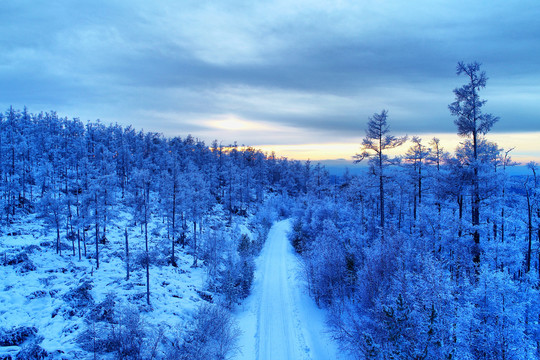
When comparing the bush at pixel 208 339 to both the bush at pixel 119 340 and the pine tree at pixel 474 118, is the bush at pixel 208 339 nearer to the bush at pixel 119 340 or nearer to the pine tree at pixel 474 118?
the bush at pixel 119 340

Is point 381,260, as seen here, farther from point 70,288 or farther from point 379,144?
point 70,288

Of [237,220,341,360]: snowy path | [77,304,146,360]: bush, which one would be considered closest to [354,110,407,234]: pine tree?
[237,220,341,360]: snowy path

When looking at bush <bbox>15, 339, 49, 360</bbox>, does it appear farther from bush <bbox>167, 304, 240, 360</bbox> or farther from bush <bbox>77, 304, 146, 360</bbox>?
bush <bbox>167, 304, 240, 360</bbox>

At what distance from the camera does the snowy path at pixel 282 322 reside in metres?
18.6

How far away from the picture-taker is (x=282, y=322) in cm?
2267

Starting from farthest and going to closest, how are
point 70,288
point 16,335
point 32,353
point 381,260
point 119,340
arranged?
point 70,288, point 381,260, point 16,335, point 119,340, point 32,353

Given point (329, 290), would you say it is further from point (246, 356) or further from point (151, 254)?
point (151, 254)

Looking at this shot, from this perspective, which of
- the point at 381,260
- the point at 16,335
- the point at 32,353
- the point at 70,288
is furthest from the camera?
the point at 70,288

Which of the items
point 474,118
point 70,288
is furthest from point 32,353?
point 474,118

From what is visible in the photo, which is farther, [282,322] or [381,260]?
[282,322]

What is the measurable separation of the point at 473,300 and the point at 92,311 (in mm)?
22195

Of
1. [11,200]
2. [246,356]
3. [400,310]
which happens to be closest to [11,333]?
[246,356]

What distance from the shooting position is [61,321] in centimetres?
1744

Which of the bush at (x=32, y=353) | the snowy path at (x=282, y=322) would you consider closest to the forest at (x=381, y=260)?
the bush at (x=32, y=353)
